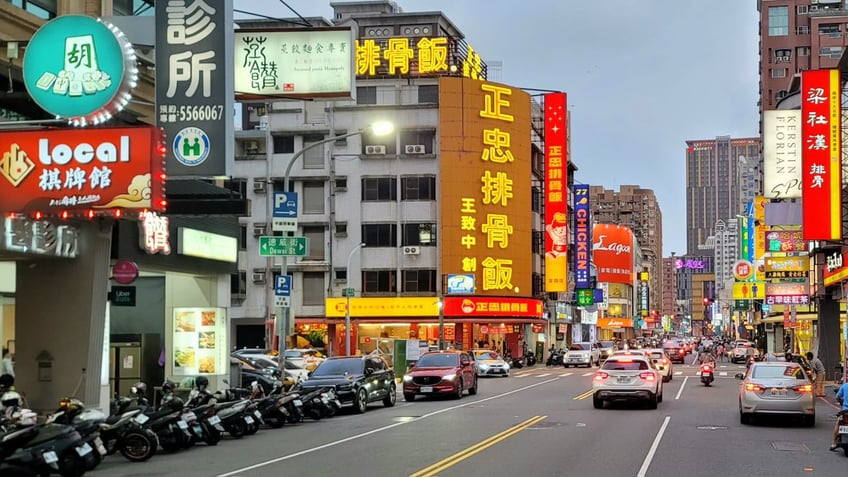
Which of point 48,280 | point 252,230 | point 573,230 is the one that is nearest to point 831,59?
point 573,230

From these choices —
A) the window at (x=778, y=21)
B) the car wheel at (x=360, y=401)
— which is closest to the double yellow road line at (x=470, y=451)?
the car wheel at (x=360, y=401)

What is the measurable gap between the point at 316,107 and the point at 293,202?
42.7 meters

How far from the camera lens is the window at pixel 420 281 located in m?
69.3

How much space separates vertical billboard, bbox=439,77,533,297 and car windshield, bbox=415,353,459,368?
3282cm

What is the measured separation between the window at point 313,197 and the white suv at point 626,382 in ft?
140

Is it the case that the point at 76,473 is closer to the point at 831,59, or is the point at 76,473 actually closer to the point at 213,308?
the point at 213,308

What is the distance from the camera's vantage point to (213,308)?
94.6ft

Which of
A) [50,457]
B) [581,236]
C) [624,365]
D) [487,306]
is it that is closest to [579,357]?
[487,306]

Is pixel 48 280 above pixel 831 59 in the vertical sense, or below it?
below

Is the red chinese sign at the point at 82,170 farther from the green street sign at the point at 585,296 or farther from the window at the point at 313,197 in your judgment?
the green street sign at the point at 585,296

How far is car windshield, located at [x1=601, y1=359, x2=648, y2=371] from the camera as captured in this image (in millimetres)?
29281

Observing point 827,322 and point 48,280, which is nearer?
point 48,280

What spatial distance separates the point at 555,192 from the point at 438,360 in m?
40.5

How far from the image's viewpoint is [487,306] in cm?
6925
